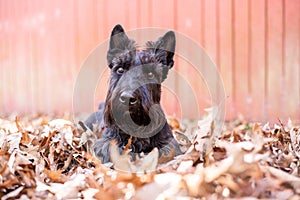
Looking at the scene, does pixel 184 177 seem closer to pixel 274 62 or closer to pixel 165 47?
pixel 165 47

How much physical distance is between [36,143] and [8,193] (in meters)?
0.98

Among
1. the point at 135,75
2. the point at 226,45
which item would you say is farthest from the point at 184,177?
the point at 226,45

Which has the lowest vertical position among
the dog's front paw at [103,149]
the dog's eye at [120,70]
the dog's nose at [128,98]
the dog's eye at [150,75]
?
the dog's front paw at [103,149]

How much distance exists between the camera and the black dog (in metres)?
2.26

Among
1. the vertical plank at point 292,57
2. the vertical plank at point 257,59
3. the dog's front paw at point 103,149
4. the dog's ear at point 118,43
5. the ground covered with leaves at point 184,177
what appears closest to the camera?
the ground covered with leaves at point 184,177

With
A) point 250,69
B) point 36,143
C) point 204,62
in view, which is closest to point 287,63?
point 250,69

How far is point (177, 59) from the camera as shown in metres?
5.59

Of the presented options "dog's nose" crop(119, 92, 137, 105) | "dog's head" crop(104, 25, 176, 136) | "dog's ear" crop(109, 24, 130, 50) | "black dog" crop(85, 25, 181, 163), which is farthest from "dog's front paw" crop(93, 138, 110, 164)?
"dog's ear" crop(109, 24, 130, 50)

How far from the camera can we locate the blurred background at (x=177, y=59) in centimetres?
490

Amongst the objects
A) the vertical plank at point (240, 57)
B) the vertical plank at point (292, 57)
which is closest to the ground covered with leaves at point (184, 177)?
the vertical plank at point (292, 57)

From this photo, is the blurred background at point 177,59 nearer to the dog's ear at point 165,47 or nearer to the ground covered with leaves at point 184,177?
the dog's ear at point 165,47

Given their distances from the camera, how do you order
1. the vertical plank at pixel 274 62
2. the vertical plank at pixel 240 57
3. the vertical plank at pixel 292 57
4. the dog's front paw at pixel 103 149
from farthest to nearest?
the vertical plank at pixel 240 57 → the vertical plank at pixel 274 62 → the vertical plank at pixel 292 57 → the dog's front paw at pixel 103 149

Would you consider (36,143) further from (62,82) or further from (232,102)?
(62,82)

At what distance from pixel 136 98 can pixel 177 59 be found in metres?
3.42
